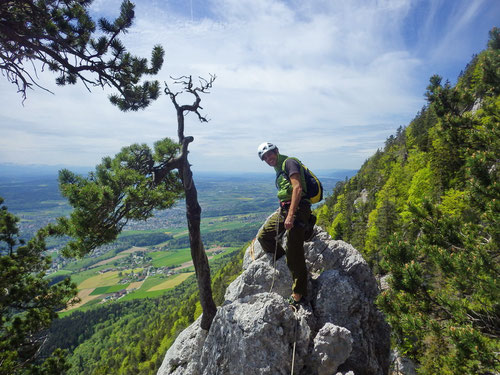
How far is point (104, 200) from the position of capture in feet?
17.8

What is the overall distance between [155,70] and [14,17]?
323 centimetres

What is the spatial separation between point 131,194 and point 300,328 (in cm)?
560

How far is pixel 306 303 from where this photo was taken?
6891mm

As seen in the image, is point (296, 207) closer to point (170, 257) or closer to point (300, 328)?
point (300, 328)

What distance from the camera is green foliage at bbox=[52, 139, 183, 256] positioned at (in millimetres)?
5316

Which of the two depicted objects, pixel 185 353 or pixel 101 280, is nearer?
pixel 185 353

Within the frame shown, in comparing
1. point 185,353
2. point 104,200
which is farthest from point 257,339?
point 104,200

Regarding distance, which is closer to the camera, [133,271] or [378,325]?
[378,325]

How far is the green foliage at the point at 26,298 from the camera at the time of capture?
9.96 m

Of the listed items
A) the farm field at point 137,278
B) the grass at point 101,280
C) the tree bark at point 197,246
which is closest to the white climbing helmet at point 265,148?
the tree bark at point 197,246

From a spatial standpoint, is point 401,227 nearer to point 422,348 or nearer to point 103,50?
point 422,348

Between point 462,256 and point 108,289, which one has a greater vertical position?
point 462,256

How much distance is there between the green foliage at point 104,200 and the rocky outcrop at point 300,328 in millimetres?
3850

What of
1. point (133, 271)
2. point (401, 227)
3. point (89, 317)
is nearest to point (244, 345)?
point (401, 227)
